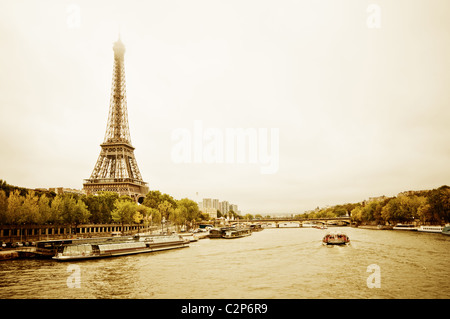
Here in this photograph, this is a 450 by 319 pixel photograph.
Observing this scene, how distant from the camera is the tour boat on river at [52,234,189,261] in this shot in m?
46.8

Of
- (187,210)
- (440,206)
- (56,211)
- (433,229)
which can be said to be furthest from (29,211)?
(440,206)

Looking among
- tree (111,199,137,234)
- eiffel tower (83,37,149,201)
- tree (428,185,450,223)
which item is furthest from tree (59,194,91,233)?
tree (428,185,450,223)

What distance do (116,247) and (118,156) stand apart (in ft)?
245

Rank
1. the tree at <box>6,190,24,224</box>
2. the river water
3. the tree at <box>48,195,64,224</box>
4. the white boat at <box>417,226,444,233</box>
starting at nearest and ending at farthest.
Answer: the river water < the tree at <box>6,190,24,224</box> < the tree at <box>48,195,64,224</box> < the white boat at <box>417,226,444,233</box>

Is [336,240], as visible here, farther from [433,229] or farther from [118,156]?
[118,156]

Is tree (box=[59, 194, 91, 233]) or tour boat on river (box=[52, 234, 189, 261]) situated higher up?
tree (box=[59, 194, 91, 233])

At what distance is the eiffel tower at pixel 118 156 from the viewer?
11675cm

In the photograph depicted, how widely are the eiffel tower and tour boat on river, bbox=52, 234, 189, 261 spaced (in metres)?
55.3

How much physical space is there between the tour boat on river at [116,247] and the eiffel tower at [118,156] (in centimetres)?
5528

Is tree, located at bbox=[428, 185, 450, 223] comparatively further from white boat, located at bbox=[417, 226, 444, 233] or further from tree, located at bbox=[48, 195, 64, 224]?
tree, located at bbox=[48, 195, 64, 224]

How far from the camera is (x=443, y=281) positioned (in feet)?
100

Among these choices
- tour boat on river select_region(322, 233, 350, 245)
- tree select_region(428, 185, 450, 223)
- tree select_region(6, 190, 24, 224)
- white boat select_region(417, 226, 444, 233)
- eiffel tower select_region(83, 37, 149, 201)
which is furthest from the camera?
eiffel tower select_region(83, 37, 149, 201)

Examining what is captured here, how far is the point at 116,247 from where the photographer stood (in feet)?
173
